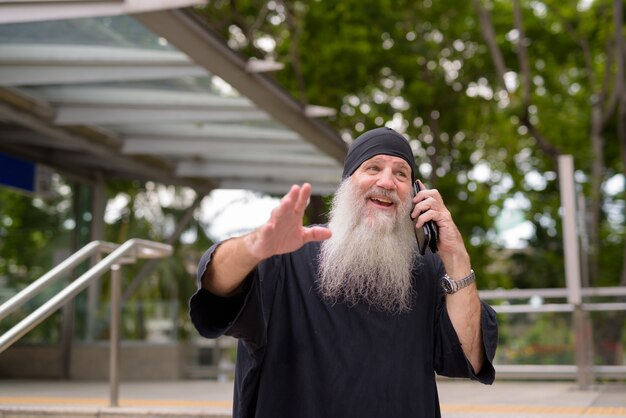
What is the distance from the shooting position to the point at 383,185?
260 cm

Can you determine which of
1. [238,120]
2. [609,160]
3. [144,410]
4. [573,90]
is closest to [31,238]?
[238,120]

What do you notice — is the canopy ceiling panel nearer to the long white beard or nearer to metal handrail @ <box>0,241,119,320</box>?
metal handrail @ <box>0,241,119,320</box>

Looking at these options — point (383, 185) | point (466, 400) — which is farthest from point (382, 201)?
point (466, 400)

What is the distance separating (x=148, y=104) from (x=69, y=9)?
10.3 ft

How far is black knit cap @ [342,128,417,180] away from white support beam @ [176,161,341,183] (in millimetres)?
10879

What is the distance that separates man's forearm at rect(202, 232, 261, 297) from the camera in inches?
88.0

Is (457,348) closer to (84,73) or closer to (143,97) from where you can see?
(84,73)

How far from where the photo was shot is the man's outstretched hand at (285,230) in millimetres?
2129

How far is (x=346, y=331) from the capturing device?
248 centimetres

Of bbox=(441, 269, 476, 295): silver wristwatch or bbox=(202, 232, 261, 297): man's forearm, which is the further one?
bbox=(441, 269, 476, 295): silver wristwatch

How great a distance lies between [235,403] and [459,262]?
2.38 feet

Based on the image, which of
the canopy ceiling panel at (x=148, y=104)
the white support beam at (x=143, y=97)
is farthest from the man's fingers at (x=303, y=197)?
the white support beam at (x=143, y=97)

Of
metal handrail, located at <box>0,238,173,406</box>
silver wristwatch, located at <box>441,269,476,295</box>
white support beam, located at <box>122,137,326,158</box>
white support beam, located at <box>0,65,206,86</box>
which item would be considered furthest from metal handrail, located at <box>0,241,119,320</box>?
white support beam, located at <box>122,137,326,158</box>

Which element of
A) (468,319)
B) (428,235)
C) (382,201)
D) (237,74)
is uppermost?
(237,74)
